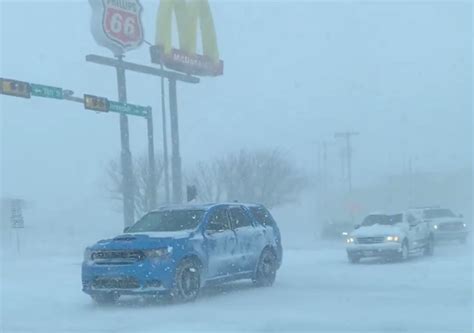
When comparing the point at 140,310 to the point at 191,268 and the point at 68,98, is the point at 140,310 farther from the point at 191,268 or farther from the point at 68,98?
the point at 68,98

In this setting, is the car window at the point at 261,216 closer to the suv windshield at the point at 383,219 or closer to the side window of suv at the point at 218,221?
the side window of suv at the point at 218,221

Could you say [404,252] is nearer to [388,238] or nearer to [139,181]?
[388,238]

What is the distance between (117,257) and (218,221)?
2.29 m

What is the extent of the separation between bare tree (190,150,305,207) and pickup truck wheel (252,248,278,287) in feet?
128

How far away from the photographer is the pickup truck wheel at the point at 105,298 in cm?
1315

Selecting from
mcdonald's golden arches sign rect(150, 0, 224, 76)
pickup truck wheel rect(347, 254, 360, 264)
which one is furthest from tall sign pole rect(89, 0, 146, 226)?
pickup truck wheel rect(347, 254, 360, 264)

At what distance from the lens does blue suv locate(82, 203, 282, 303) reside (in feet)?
41.4

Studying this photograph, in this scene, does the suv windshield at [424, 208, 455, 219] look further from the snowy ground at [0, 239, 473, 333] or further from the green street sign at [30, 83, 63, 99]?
the green street sign at [30, 83, 63, 99]

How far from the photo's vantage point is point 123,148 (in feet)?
91.8

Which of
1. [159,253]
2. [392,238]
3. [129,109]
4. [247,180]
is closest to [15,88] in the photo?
[129,109]

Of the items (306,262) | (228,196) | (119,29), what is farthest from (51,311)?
(228,196)

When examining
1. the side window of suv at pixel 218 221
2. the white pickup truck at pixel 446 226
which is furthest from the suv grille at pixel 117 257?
the white pickup truck at pixel 446 226

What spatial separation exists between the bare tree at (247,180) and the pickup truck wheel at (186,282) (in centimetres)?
4156

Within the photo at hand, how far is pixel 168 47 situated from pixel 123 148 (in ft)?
16.7
